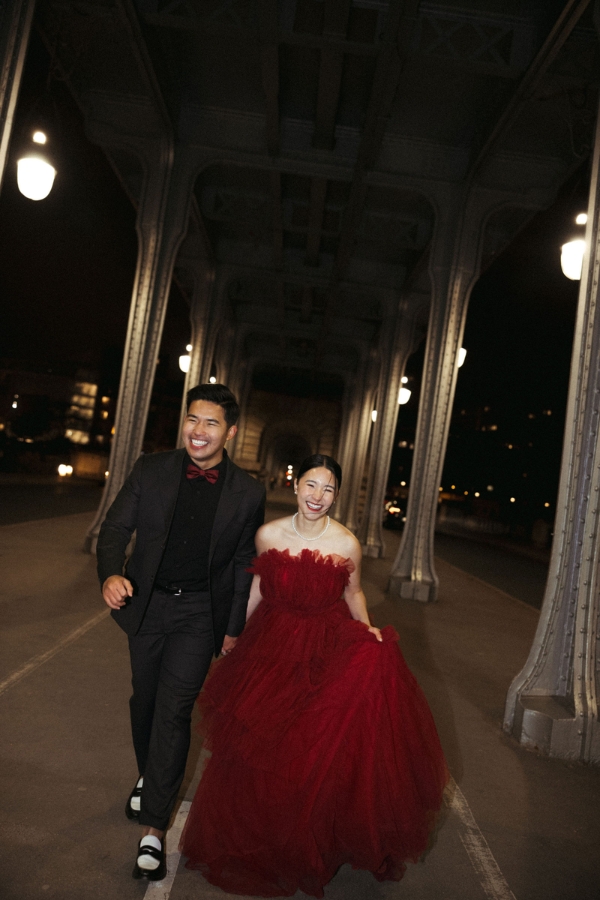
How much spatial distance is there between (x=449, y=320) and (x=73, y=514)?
36.6 feet

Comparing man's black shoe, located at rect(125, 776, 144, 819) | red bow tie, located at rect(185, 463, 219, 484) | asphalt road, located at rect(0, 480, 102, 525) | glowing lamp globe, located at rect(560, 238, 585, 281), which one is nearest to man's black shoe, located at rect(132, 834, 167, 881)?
man's black shoe, located at rect(125, 776, 144, 819)

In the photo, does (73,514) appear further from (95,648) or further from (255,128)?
(95,648)

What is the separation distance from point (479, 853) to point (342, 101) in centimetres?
1053

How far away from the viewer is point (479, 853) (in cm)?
355

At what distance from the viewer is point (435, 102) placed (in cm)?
1043

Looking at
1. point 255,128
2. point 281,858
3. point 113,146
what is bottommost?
point 281,858

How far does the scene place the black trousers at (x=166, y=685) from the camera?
303 centimetres

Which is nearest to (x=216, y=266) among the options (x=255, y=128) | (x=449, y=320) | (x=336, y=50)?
(x=255, y=128)

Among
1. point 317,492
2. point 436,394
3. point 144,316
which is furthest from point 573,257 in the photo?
point 144,316

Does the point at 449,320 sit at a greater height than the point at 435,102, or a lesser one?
lesser

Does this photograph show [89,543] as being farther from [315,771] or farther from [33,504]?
[315,771]

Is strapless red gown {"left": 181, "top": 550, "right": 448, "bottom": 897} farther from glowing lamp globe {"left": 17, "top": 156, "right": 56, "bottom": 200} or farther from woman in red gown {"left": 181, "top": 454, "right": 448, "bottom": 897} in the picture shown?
glowing lamp globe {"left": 17, "top": 156, "right": 56, "bottom": 200}

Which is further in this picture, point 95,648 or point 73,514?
point 73,514

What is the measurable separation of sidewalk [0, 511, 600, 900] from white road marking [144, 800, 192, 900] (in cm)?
1
